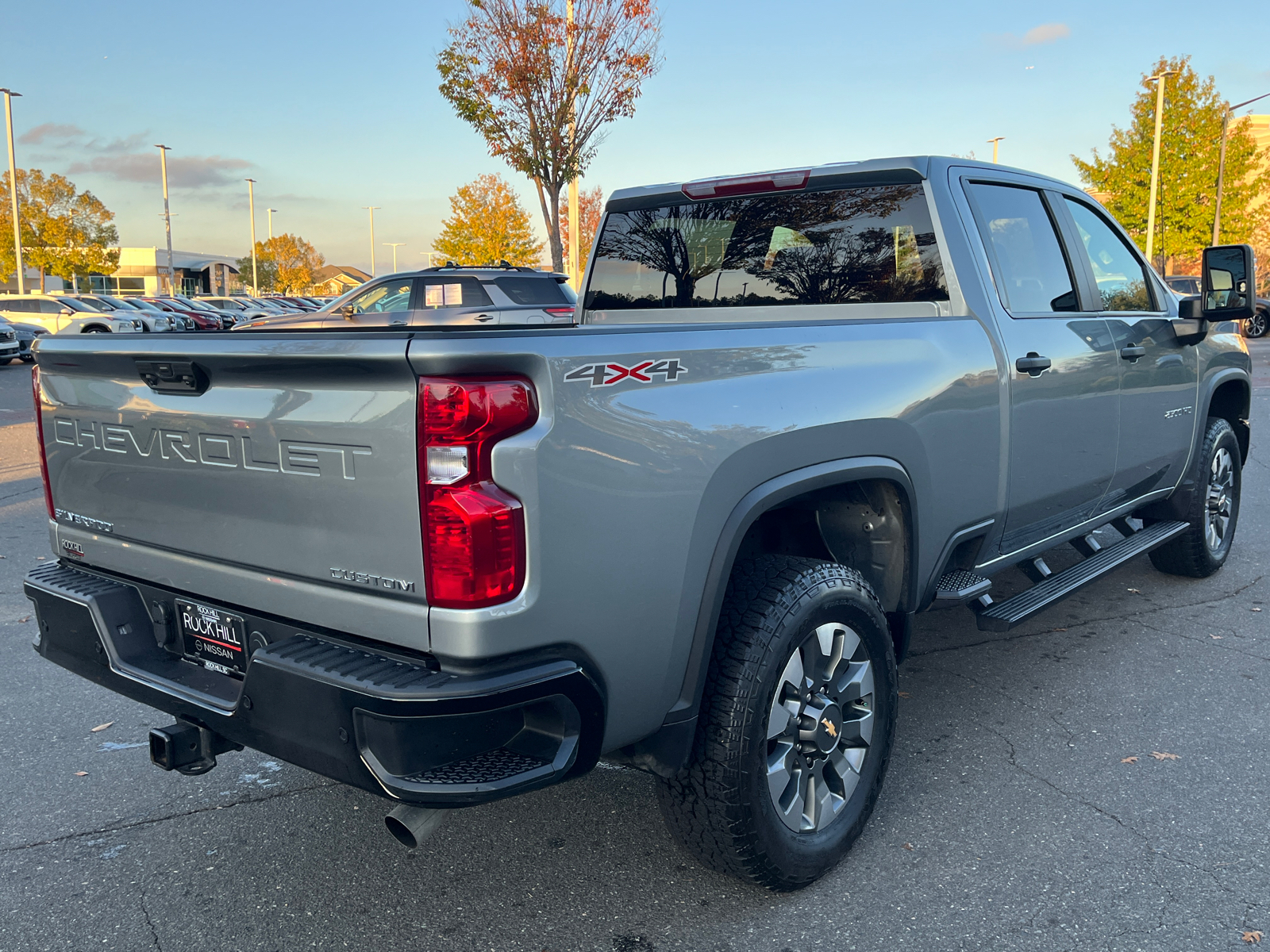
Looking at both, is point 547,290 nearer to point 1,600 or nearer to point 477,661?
point 1,600

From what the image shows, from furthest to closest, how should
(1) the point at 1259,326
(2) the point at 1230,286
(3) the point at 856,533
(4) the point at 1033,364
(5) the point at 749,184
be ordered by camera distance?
(1) the point at 1259,326 → (2) the point at 1230,286 → (5) the point at 749,184 → (4) the point at 1033,364 → (3) the point at 856,533

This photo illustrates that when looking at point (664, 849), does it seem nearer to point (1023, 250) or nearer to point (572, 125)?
point (1023, 250)

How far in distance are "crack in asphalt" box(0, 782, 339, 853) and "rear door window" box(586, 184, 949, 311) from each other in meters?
2.30

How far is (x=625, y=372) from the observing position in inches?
87.5

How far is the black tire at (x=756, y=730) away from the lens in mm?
2523

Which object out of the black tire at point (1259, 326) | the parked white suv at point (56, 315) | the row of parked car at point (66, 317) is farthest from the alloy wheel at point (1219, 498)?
the parked white suv at point (56, 315)

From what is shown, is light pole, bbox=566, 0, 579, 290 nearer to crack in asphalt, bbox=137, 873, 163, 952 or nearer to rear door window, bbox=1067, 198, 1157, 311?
rear door window, bbox=1067, 198, 1157, 311

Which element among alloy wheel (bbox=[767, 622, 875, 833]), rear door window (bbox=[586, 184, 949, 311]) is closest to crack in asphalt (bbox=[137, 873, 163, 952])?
alloy wheel (bbox=[767, 622, 875, 833])

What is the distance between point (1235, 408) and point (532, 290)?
8.89 metres

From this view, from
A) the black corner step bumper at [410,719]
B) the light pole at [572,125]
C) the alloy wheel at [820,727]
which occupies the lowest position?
the alloy wheel at [820,727]

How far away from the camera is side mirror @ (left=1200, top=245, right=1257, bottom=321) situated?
15.3 feet

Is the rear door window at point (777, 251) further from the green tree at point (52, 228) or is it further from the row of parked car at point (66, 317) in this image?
the green tree at point (52, 228)

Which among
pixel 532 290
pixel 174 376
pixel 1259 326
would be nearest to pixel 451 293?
pixel 532 290

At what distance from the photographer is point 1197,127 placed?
37312 millimetres
